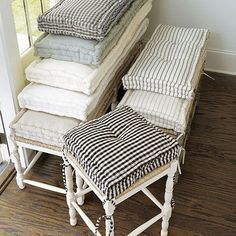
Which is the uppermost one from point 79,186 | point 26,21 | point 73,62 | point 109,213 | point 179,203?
point 26,21

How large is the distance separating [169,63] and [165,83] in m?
0.19

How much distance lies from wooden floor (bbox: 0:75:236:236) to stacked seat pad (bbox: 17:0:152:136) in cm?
35

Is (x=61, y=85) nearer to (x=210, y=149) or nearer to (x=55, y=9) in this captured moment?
(x=55, y=9)

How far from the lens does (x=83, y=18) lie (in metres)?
1.72

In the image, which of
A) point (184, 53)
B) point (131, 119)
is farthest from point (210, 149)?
point (131, 119)

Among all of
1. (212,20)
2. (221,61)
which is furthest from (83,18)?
→ (221,61)

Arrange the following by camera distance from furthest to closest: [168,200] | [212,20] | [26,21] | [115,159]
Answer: [212,20] → [26,21] → [168,200] → [115,159]

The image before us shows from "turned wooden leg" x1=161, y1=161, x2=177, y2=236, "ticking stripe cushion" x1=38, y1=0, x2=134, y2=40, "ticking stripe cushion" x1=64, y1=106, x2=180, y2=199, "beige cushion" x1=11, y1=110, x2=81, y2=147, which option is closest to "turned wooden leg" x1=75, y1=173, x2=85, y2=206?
"beige cushion" x1=11, y1=110, x2=81, y2=147

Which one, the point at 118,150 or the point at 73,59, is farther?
the point at 73,59

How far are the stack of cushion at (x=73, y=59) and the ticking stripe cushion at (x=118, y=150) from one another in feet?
0.73

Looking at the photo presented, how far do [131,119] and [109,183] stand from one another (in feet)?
1.12

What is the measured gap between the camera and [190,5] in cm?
261

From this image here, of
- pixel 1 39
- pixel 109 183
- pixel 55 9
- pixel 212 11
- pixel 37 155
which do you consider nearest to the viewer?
pixel 109 183

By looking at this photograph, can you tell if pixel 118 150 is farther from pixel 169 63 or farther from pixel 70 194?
pixel 169 63
